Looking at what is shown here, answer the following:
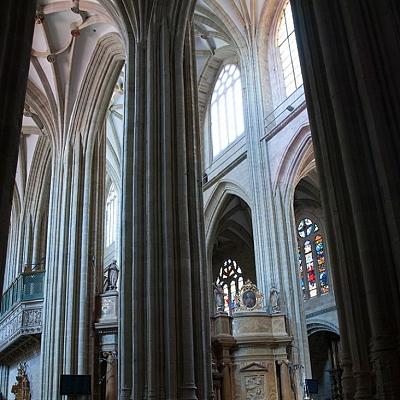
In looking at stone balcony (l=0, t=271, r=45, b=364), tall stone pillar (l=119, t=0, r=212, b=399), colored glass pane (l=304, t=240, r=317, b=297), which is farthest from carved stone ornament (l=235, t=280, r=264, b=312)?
colored glass pane (l=304, t=240, r=317, b=297)

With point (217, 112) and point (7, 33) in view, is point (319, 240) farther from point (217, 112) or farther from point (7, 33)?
point (7, 33)

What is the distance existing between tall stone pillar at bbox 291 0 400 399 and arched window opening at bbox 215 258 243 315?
20.3 meters

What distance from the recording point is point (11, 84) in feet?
18.1

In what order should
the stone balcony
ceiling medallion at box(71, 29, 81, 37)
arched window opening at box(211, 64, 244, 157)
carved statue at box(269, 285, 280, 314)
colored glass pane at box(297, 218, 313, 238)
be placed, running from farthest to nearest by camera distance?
colored glass pane at box(297, 218, 313, 238), arched window opening at box(211, 64, 244, 157), ceiling medallion at box(71, 29, 81, 37), the stone balcony, carved statue at box(269, 285, 280, 314)

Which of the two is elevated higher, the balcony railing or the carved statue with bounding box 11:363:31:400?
the balcony railing

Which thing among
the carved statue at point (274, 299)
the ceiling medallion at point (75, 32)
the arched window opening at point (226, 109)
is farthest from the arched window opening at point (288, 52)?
the ceiling medallion at point (75, 32)

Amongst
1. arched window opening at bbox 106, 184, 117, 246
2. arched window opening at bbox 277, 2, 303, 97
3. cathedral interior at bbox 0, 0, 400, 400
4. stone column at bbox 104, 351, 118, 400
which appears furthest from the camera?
arched window opening at bbox 106, 184, 117, 246

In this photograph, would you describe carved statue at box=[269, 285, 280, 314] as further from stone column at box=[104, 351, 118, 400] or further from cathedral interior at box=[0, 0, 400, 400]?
stone column at box=[104, 351, 118, 400]

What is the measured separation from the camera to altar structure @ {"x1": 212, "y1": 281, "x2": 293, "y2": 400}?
14.3 metres

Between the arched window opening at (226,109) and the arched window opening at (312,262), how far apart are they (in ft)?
18.9

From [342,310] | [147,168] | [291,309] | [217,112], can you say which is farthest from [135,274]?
[217,112]

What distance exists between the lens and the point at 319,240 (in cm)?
2330

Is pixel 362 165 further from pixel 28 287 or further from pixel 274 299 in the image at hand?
pixel 28 287

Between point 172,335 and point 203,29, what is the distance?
1454cm
